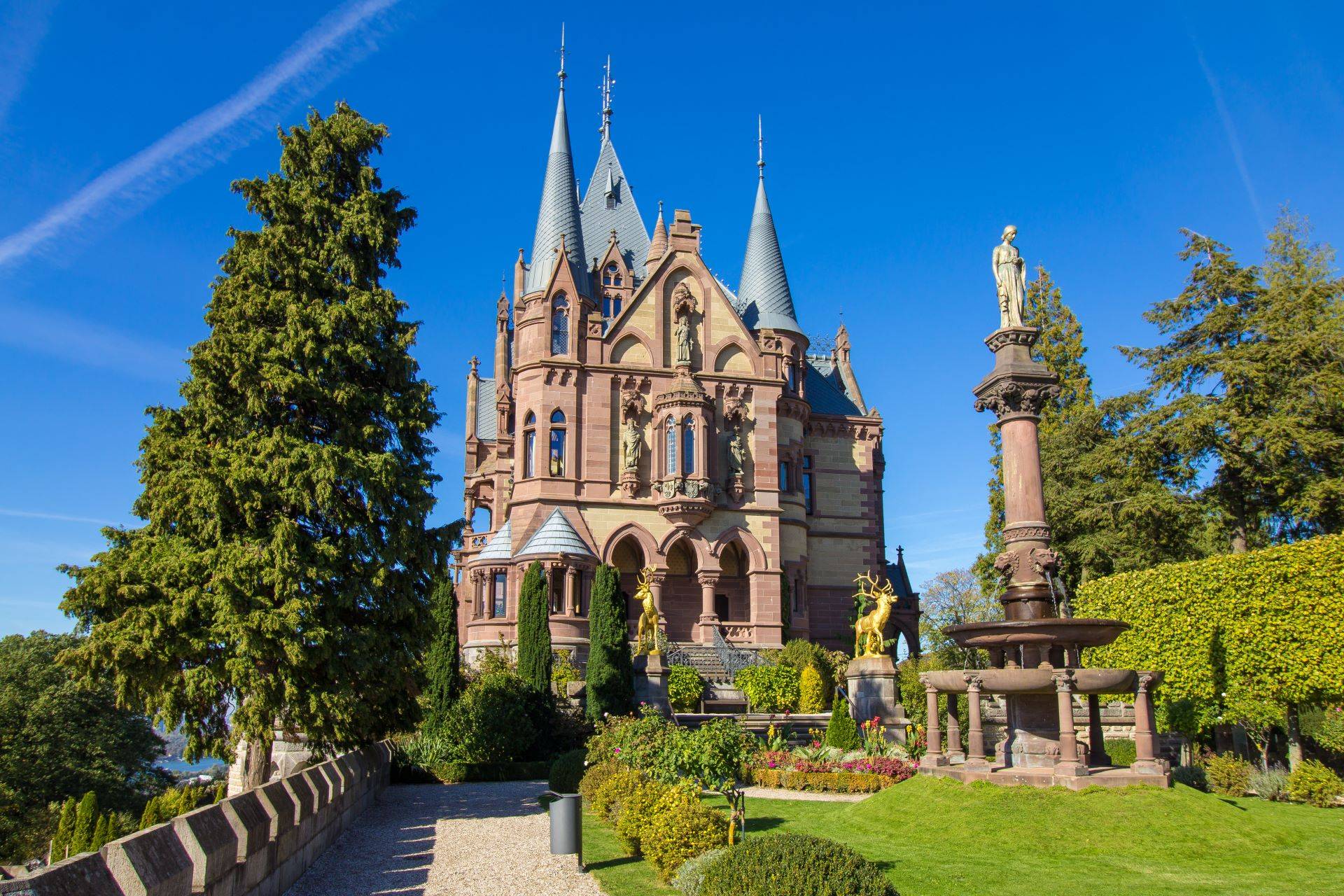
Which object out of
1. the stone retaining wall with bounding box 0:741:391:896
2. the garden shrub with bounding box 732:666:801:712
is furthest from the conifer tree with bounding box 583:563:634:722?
the stone retaining wall with bounding box 0:741:391:896

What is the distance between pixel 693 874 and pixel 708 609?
30533mm

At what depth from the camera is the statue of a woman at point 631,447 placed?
1697 inches

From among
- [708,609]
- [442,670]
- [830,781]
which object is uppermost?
[708,609]

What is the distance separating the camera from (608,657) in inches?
1271

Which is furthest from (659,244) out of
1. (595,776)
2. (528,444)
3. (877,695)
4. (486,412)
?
(595,776)

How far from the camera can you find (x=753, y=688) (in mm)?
34250

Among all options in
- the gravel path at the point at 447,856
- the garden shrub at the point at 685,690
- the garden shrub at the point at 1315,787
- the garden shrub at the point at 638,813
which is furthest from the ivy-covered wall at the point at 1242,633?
the gravel path at the point at 447,856

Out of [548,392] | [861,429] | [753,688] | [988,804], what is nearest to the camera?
[988,804]

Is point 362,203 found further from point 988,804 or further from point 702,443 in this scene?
point 702,443

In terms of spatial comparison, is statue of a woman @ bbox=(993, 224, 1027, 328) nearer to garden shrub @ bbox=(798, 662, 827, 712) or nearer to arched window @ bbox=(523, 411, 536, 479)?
garden shrub @ bbox=(798, 662, 827, 712)

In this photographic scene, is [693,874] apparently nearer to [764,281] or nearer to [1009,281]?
[1009,281]

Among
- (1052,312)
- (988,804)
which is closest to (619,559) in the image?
(1052,312)

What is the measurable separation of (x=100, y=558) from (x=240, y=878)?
937cm

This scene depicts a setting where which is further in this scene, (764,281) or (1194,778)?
(764,281)
